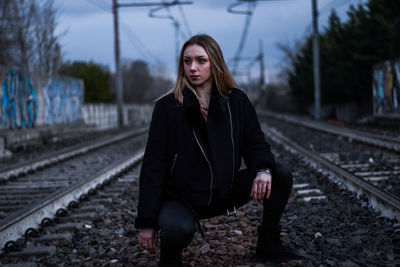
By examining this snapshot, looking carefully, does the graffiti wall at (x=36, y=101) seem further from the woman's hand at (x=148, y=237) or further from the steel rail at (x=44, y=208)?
the woman's hand at (x=148, y=237)

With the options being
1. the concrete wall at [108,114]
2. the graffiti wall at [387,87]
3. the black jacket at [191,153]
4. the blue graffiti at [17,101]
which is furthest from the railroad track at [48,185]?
the concrete wall at [108,114]

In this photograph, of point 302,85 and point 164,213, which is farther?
point 302,85

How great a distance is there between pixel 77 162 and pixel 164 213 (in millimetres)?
7018

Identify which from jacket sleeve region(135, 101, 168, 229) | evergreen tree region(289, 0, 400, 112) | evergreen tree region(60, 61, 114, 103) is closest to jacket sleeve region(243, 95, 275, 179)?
jacket sleeve region(135, 101, 168, 229)

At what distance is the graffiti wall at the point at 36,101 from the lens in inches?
506

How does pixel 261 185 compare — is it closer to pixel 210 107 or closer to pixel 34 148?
pixel 210 107

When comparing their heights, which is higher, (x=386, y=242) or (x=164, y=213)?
(x=164, y=213)

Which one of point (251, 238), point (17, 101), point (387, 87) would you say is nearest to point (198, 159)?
point (251, 238)

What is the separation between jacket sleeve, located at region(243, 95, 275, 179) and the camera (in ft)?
9.34

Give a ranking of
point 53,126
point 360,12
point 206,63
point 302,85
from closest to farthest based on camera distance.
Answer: point 206,63
point 53,126
point 360,12
point 302,85

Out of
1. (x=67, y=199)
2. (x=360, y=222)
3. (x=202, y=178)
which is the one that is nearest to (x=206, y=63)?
(x=202, y=178)

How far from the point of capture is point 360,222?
3.98 m

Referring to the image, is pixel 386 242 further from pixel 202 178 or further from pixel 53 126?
pixel 53 126

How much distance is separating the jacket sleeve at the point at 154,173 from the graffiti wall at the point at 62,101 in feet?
44.6
